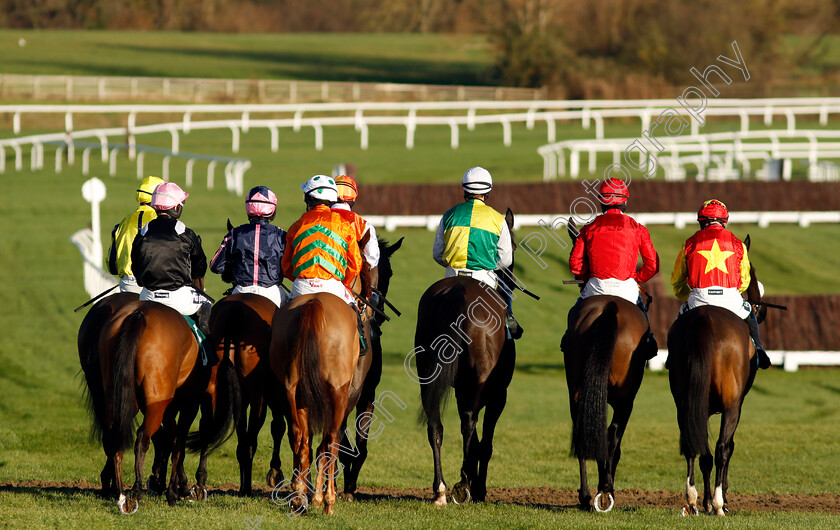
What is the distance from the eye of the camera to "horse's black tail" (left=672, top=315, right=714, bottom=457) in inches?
286

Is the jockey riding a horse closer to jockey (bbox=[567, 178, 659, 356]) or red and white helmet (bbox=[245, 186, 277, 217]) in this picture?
red and white helmet (bbox=[245, 186, 277, 217])

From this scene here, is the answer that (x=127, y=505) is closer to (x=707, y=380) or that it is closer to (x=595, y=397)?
(x=595, y=397)

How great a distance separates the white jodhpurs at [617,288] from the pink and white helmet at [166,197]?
295cm

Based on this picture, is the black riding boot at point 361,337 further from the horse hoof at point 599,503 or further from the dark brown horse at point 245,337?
the horse hoof at point 599,503

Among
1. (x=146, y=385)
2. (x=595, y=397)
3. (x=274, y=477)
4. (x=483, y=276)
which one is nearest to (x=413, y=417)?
(x=274, y=477)

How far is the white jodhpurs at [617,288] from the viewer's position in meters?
7.69

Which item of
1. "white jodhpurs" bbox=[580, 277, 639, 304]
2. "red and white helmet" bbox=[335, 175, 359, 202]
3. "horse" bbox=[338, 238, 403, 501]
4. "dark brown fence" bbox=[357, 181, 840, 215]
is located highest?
"dark brown fence" bbox=[357, 181, 840, 215]

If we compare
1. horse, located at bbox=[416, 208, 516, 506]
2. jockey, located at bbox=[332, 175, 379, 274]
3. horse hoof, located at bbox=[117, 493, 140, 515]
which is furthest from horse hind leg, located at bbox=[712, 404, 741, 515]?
horse hoof, located at bbox=[117, 493, 140, 515]

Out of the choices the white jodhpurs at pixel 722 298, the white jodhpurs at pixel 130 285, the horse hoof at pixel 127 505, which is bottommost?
the horse hoof at pixel 127 505

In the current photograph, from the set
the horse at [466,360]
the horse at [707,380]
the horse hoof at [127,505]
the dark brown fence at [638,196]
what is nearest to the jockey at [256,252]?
the horse at [466,360]

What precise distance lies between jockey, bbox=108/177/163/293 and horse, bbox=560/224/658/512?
3174mm

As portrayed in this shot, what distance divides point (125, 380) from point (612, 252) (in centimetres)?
337

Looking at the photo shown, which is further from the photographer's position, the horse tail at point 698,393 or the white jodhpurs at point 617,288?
the white jodhpurs at point 617,288

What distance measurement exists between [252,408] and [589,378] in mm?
2389
